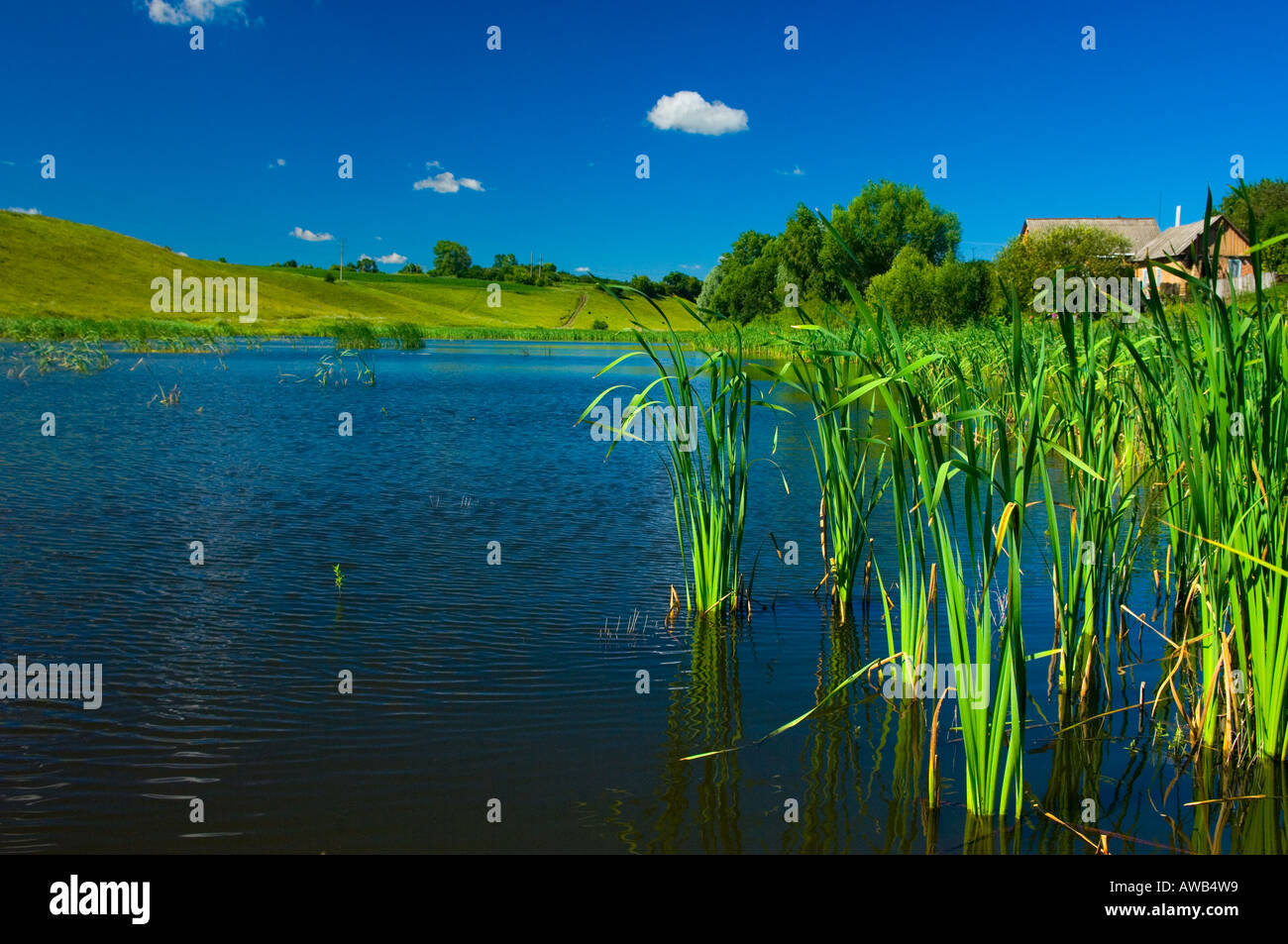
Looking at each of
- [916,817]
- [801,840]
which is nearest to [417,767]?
[801,840]

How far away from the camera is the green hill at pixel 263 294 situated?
70375 millimetres

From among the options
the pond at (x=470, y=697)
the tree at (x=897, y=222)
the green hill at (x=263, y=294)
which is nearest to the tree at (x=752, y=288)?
the tree at (x=897, y=222)

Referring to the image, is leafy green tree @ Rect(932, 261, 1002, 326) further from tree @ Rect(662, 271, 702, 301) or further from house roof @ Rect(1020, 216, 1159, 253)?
tree @ Rect(662, 271, 702, 301)

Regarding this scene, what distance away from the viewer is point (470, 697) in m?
5.05

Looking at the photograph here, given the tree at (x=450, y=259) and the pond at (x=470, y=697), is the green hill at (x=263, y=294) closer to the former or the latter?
the tree at (x=450, y=259)

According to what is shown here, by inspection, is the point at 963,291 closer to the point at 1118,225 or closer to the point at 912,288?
the point at 912,288

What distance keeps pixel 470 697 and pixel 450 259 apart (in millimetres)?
157730

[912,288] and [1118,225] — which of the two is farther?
[1118,225]

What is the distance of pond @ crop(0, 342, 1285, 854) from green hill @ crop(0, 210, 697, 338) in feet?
134

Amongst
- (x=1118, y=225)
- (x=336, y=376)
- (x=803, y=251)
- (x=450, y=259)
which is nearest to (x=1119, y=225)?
(x=1118, y=225)

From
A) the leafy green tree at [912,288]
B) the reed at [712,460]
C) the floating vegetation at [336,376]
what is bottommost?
the reed at [712,460]

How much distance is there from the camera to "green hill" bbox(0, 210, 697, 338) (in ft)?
231

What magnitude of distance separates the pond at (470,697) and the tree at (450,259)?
486ft
